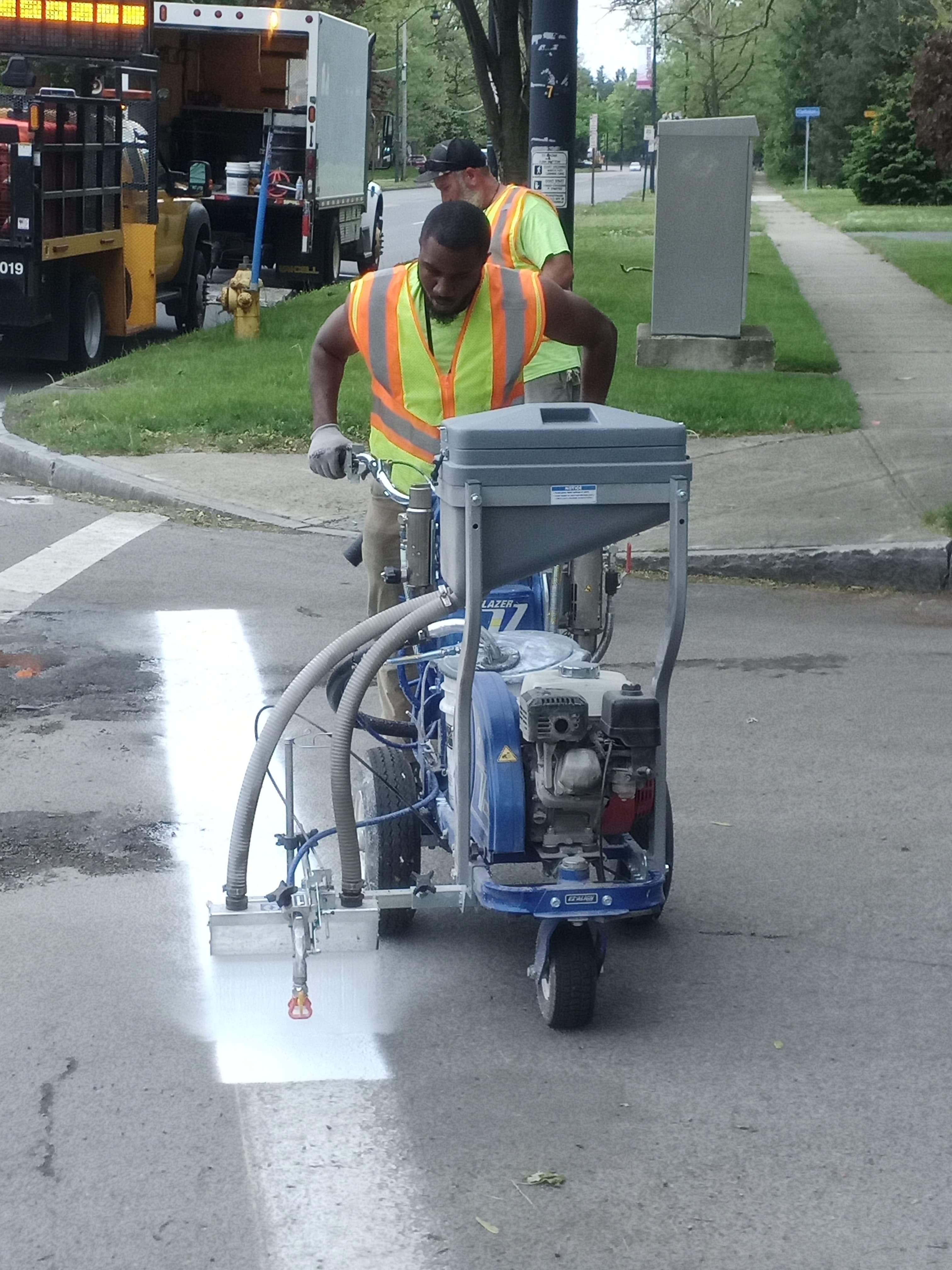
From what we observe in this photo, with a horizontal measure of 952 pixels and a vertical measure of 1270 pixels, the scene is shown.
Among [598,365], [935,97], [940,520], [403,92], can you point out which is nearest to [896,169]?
[935,97]

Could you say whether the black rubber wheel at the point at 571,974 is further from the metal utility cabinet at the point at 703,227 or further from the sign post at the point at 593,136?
the sign post at the point at 593,136

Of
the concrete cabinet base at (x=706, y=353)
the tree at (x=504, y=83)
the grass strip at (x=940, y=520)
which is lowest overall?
the grass strip at (x=940, y=520)

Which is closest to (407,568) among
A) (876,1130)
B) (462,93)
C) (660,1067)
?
(660,1067)

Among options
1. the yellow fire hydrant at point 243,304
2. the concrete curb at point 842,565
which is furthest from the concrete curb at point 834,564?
the yellow fire hydrant at point 243,304

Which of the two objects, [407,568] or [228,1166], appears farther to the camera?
[407,568]

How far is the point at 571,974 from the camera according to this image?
3.96 meters

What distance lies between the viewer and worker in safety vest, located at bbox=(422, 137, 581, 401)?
6.78m

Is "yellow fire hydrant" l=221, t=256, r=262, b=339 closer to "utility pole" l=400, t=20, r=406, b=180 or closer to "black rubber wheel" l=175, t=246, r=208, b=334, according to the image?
"black rubber wheel" l=175, t=246, r=208, b=334

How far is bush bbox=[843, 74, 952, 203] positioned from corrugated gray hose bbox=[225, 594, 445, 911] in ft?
183

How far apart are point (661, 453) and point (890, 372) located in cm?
1175

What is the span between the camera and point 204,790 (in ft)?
18.7

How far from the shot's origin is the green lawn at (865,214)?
40.2 metres

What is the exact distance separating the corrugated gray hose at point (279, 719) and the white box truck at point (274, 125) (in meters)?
15.8

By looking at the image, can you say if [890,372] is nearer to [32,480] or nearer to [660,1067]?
[32,480]
